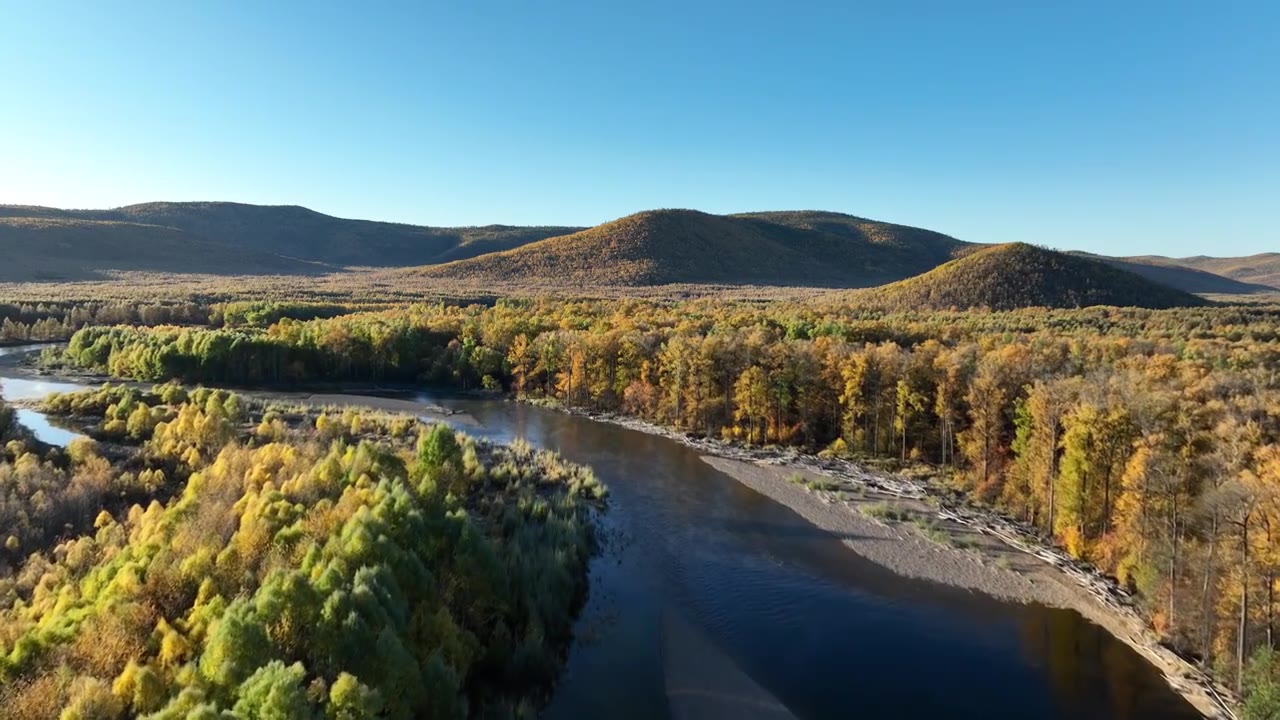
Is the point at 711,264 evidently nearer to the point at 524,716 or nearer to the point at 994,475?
the point at 994,475

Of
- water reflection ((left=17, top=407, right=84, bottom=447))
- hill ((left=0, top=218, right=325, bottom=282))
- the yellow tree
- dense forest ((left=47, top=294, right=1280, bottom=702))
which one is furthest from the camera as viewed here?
hill ((left=0, top=218, right=325, bottom=282))

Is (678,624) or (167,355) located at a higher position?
(167,355)

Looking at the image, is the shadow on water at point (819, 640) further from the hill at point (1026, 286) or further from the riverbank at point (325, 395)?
the hill at point (1026, 286)


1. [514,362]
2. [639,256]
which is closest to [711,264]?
[639,256]

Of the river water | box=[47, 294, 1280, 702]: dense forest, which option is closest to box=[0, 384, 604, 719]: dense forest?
the river water

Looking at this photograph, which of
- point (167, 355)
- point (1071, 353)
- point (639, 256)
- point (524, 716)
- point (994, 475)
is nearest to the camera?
point (524, 716)

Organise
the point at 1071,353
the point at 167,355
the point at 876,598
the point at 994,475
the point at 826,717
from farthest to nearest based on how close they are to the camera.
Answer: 1. the point at 167,355
2. the point at 1071,353
3. the point at 994,475
4. the point at 876,598
5. the point at 826,717

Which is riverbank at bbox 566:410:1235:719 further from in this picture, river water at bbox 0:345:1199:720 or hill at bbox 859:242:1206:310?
hill at bbox 859:242:1206:310
